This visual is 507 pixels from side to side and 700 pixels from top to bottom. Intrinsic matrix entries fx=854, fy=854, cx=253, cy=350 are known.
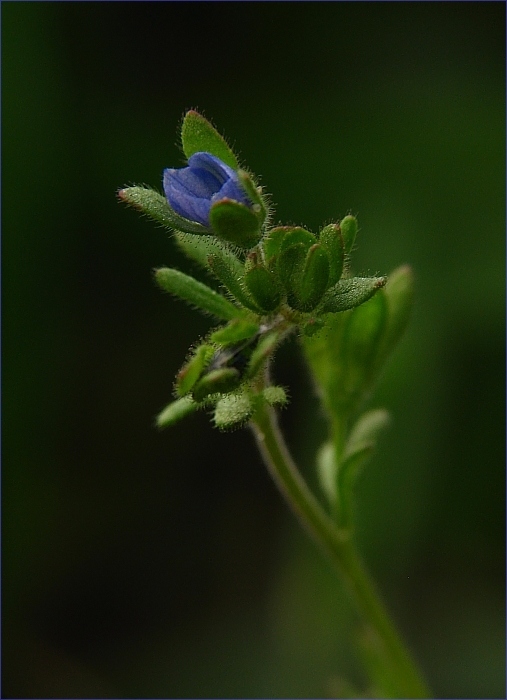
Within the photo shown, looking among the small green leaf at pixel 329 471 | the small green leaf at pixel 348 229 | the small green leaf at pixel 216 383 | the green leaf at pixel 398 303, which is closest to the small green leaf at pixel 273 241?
the small green leaf at pixel 348 229

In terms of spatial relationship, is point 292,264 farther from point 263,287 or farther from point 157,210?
point 157,210

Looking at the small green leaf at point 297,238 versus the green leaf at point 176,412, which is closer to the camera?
the small green leaf at point 297,238

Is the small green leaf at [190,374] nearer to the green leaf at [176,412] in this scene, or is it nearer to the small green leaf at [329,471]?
the green leaf at [176,412]

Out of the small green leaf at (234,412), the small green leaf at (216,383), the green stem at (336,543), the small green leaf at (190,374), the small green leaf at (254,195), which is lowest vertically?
the green stem at (336,543)

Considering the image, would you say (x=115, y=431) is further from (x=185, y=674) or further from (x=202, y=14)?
(x=202, y=14)

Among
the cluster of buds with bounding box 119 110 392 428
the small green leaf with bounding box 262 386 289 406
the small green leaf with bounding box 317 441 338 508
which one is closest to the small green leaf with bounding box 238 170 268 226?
the cluster of buds with bounding box 119 110 392 428

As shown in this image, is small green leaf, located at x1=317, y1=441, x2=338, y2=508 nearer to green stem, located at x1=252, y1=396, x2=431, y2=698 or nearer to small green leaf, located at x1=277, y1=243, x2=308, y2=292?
green stem, located at x1=252, y1=396, x2=431, y2=698

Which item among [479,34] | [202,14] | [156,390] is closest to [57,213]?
[156,390]
